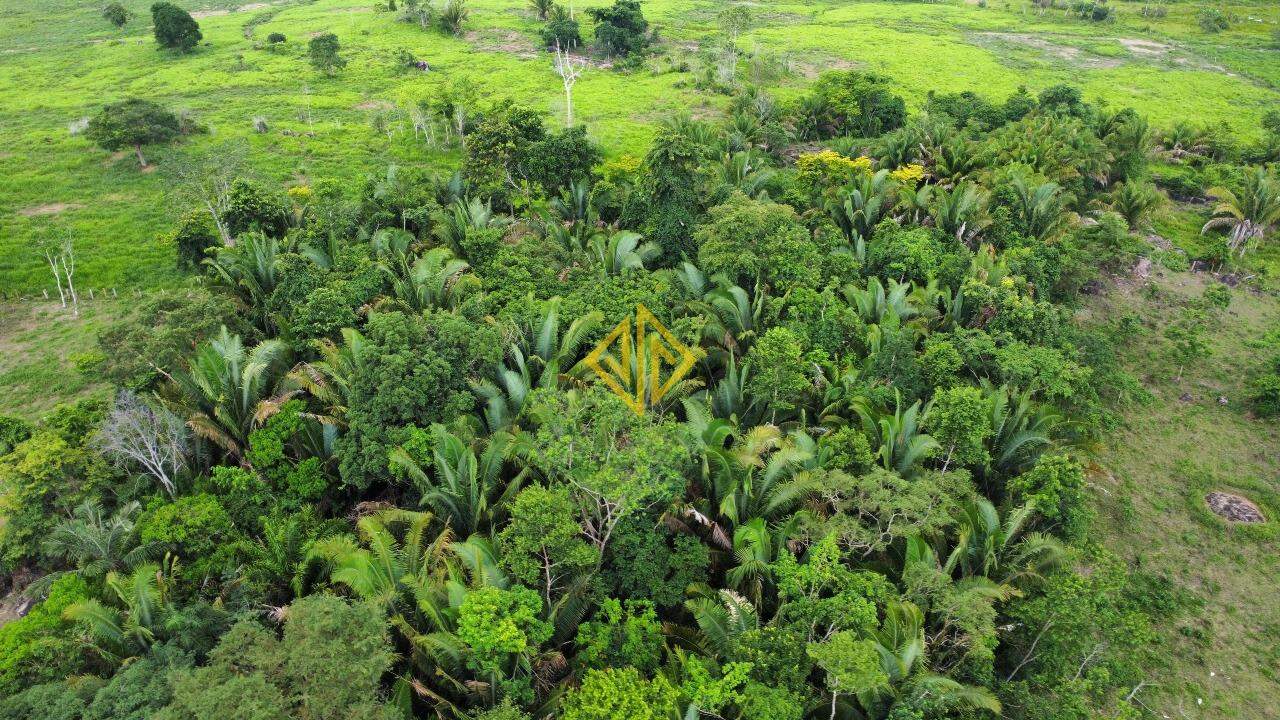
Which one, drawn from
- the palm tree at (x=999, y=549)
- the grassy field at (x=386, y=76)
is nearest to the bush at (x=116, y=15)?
the grassy field at (x=386, y=76)

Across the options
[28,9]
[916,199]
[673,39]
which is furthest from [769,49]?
[28,9]

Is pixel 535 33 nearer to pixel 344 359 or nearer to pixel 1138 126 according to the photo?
pixel 1138 126

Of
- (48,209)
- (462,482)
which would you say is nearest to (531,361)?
(462,482)

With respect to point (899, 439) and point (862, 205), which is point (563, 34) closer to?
point (862, 205)

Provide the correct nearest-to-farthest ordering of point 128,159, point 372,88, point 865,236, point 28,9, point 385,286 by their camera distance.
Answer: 1. point 385,286
2. point 865,236
3. point 128,159
4. point 372,88
5. point 28,9

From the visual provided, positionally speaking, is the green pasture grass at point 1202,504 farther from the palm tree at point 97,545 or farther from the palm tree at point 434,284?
the palm tree at point 97,545

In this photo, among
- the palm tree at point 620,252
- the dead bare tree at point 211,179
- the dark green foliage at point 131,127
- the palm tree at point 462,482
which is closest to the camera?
the palm tree at point 462,482
